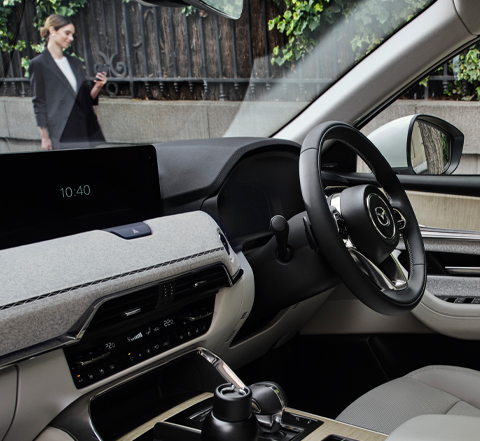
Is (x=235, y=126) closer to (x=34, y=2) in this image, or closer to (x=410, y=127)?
(x=410, y=127)

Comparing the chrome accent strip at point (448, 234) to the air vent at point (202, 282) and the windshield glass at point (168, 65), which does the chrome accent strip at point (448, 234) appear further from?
the air vent at point (202, 282)

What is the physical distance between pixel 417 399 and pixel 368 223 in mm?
496

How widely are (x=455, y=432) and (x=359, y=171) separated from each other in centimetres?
133

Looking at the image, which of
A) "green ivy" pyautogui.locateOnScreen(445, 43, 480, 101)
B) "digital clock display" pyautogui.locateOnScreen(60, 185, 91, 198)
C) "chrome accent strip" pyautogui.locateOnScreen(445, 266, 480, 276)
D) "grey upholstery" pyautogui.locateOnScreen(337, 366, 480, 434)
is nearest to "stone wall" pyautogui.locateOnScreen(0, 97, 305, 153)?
"digital clock display" pyautogui.locateOnScreen(60, 185, 91, 198)

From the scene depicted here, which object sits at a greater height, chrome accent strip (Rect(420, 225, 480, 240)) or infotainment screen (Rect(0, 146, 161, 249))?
infotainment screen (Rect(0, 146, 161, 249))

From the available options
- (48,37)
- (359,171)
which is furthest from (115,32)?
(359,171)

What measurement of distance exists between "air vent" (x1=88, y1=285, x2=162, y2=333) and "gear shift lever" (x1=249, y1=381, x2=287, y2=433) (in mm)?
277

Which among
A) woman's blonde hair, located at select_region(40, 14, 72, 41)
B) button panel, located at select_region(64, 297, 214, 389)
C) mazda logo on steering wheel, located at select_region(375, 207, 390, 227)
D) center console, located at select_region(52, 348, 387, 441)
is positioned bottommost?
center console, located at select_region(52, 348, 387, 441)

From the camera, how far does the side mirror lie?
2105 millimetres

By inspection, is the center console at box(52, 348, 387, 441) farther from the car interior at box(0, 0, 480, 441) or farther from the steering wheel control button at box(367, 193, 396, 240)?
the steering wheel control button at box(367, 193, 396, 240)

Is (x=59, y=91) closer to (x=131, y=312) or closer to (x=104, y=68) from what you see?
(x=104, y=68)

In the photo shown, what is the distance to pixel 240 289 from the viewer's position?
137 cm

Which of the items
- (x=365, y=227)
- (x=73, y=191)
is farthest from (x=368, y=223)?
(x=73, y=191)

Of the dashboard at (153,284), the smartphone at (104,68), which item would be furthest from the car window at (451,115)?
the smartphone at (104,68)
